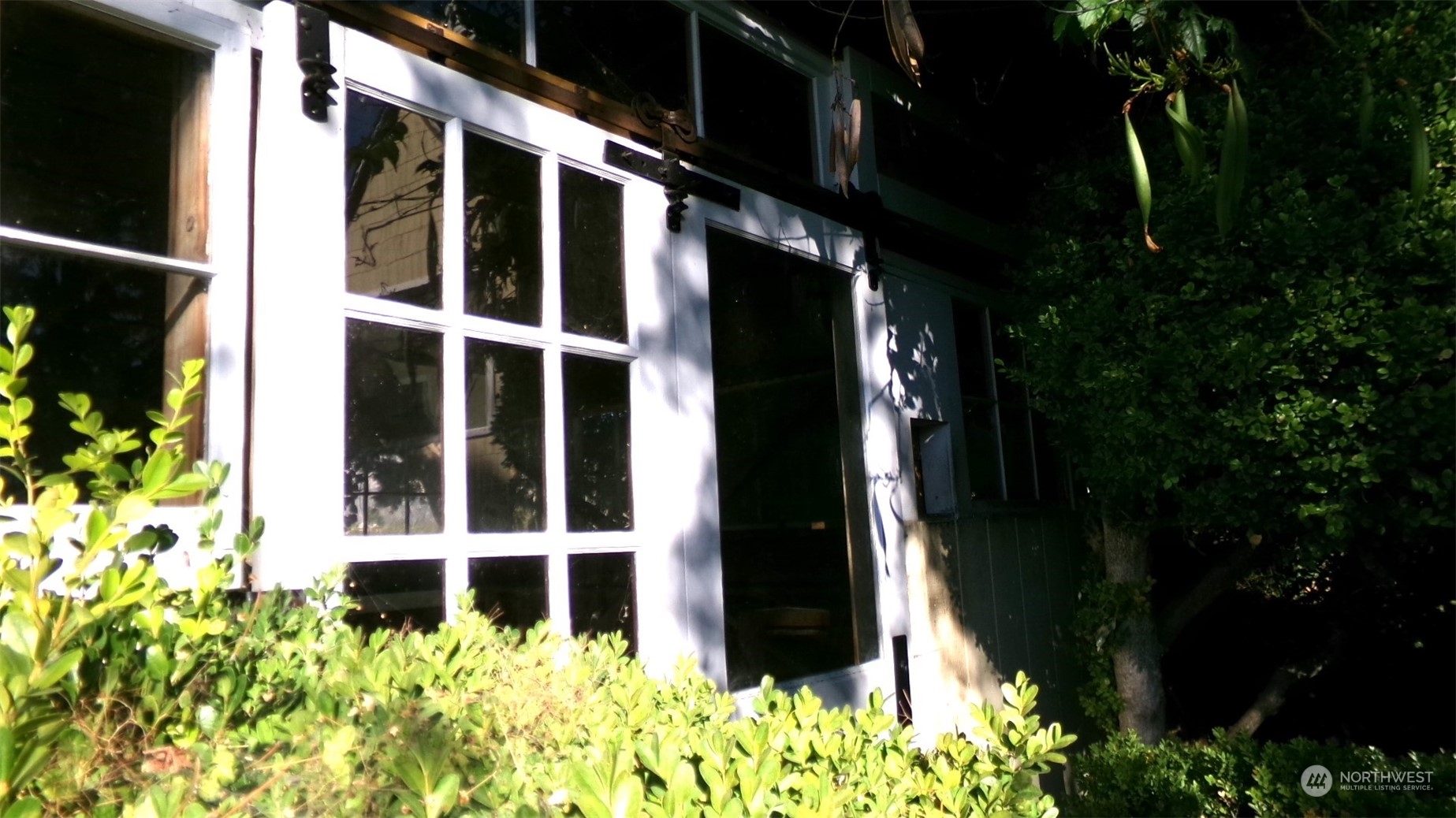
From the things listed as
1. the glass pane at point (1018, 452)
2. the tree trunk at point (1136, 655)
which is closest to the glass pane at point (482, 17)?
the glass pane at point (1018, 452)

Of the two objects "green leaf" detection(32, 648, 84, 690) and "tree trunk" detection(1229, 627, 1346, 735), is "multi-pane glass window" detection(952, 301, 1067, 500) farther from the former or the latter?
"green leaf" detection(32, 648, 84, 690)

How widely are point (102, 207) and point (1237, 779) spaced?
4761 millimetres

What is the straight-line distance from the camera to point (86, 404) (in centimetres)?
146

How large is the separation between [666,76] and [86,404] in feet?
10.5

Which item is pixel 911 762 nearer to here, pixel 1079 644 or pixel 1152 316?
pixel 1152 316

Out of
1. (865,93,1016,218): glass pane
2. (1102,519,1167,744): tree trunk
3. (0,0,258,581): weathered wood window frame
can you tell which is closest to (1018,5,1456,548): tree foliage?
(1102,519,1167,744): tree trunk

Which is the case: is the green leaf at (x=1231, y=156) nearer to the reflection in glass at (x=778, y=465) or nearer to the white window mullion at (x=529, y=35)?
the reflection in glass at (x=778, y=465)

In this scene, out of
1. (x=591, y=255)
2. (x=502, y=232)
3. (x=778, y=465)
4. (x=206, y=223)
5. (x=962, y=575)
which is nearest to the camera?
(x=206, y=223)

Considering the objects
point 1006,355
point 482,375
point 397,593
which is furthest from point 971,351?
point 397,593

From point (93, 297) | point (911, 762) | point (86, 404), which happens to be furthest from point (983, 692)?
point (86, 404)

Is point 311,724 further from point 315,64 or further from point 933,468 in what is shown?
point 933,468

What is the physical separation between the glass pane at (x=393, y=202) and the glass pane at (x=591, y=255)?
18.9 inches

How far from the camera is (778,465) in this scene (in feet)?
14.6

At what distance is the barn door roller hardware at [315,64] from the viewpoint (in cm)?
287
